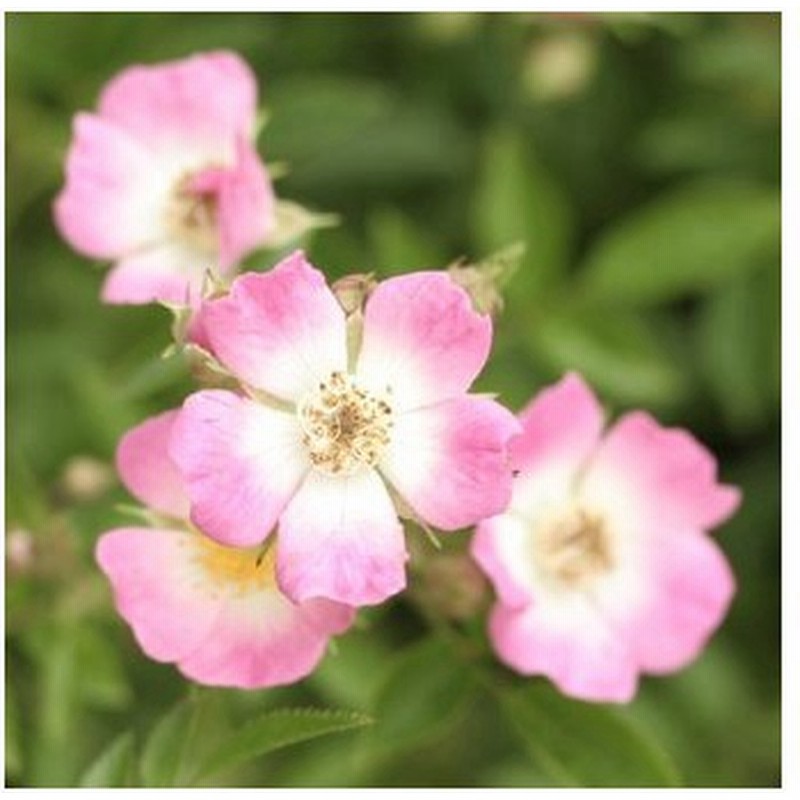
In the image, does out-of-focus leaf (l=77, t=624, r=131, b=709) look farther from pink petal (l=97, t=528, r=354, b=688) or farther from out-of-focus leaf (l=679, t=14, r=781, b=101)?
out-of-focus leaf (l=679, t=14, r=781, b=101)

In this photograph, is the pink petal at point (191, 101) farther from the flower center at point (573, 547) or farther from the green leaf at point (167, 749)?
the green leaf at point (167, 749)

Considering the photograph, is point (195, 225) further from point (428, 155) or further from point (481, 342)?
point (428, 155)

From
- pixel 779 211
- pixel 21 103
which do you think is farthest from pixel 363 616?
pixel 21 103

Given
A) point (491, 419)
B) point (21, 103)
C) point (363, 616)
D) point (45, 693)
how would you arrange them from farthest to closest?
point (21, 103) → point (45, 693) → point (363, 616) → point (491, 419)

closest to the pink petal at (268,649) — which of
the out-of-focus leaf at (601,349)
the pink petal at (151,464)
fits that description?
the pink petal at (151,464)

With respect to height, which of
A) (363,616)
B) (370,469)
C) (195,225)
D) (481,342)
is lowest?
(363,616)

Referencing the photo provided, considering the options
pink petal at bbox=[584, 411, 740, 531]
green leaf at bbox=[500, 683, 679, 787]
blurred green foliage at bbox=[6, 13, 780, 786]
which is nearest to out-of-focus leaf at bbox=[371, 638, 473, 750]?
blurred green foliage at bbox=[6, 13, 780, 786]

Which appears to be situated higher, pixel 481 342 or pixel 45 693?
pixel 481 342

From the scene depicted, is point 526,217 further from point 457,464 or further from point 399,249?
point 457,464
